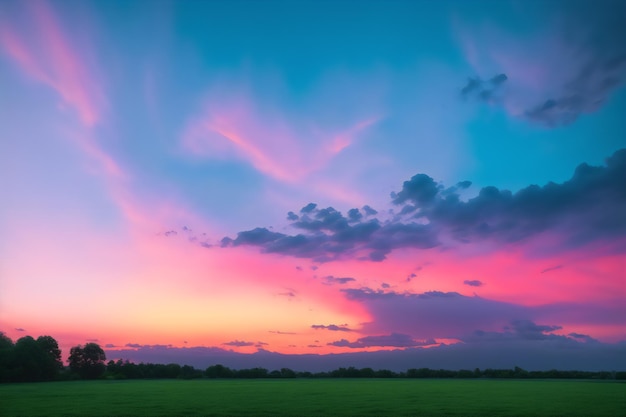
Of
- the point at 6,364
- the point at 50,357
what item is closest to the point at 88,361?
the point at 50,357

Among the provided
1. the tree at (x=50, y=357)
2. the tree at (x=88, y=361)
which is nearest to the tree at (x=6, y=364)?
the tree at (x=50, y=357)

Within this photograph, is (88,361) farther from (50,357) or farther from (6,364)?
(6,364)

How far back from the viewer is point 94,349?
13000 cm

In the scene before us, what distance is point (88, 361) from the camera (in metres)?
128

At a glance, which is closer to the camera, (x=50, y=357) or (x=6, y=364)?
(x=6, y=364)

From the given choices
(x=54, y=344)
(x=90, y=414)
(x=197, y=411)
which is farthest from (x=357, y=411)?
(x=54, y=344)

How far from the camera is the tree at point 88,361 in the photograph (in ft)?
417

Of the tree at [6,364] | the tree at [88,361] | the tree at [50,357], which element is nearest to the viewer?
the tree at [6,364]

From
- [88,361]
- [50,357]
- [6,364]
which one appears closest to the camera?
[6,364]

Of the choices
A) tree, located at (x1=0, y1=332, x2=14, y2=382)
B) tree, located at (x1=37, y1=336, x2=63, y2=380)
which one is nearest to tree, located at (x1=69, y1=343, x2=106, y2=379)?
tree, located at (x1=37, y1=336, x2=63, y2=380)

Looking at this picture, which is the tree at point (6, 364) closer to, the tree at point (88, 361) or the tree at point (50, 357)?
the tree at point (50, 357)

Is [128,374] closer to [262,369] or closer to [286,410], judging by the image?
[262,369]

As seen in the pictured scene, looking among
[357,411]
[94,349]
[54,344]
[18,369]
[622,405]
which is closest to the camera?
[357,411]

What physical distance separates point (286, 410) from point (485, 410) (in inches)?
657
